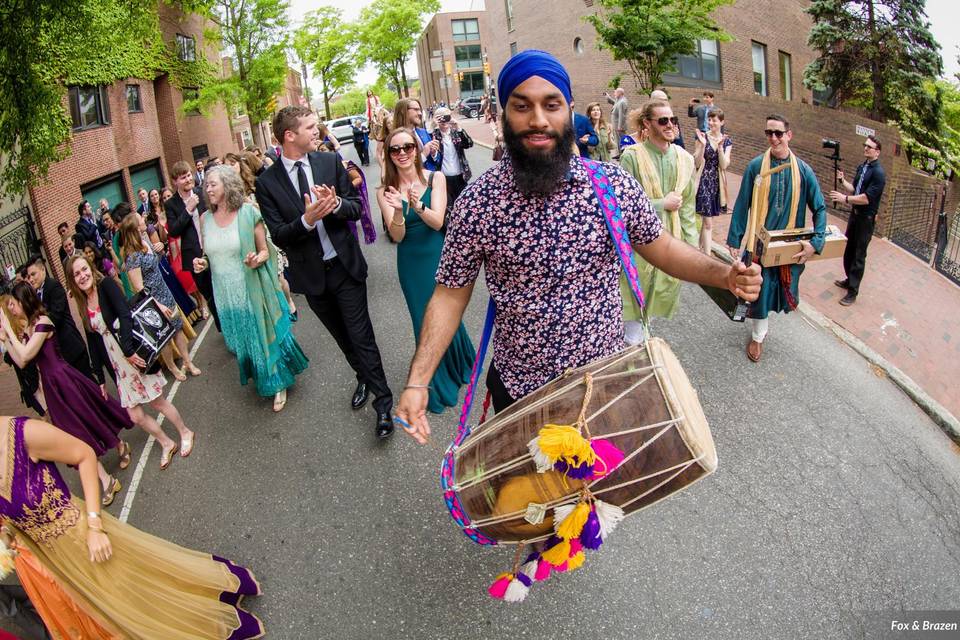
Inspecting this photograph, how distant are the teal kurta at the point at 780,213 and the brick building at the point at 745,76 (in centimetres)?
640

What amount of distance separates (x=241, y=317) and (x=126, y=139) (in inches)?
589

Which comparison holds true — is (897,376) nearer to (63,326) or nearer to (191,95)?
(63,326)

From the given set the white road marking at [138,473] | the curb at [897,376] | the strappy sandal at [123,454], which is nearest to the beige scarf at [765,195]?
the curb at [897,376]

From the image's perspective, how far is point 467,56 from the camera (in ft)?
195

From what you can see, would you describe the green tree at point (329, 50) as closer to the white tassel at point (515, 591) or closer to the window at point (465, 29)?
the window at point (465, 29)

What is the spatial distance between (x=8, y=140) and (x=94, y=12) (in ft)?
5.41

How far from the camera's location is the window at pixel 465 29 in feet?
194

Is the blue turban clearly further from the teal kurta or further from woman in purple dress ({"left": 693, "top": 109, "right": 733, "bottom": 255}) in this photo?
woman in purple dress ({"left": 693, "top": 109, "right": 733, "bottom": 255})

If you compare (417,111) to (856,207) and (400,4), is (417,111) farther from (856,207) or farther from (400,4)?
(400,4)

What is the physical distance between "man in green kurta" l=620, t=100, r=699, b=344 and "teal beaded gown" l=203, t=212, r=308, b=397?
3062 millimetres

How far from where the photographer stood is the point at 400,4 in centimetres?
4153

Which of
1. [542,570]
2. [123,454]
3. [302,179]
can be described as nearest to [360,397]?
[302,179]

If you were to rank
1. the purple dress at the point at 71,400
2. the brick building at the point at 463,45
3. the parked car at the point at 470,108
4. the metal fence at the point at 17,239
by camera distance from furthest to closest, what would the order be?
the brick building at the point at 463,45
the parked car at the point at 470,108
the metal fence at the point at 17,239
the purple dress at the point at 71,400

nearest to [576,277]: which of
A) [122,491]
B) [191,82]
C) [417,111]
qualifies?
[122,491]
